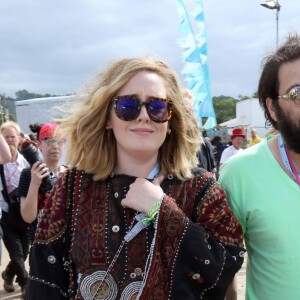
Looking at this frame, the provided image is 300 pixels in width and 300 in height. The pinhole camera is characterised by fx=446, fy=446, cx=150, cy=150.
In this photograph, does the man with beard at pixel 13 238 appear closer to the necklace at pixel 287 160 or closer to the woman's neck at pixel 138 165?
the woman's neck at pixel 138 165

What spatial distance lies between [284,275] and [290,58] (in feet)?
2.89

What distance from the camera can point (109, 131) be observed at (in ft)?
5.98

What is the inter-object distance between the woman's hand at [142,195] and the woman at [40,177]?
1.75 meters

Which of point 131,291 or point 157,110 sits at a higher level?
point 157,110

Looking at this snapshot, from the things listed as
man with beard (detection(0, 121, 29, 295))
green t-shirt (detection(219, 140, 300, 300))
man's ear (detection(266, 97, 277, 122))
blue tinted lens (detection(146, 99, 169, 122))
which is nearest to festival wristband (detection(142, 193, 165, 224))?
blue tinted lens (detection(146, 99, 169, 122))

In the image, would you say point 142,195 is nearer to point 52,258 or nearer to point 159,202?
point 159,202

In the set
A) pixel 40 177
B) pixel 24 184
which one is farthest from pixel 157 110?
pixel 24 184

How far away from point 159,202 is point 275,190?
51 cm

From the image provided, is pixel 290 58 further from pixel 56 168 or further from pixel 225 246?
pixel 56 168

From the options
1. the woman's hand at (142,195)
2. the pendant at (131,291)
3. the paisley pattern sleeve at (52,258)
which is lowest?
the pendant at (131,291)

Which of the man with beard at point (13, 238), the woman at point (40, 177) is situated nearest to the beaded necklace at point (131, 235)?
the woman at point (40, 177)

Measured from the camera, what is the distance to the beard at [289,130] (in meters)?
1.77

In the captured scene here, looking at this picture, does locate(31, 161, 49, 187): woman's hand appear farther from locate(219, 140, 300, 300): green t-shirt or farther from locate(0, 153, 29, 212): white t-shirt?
locate(219, 140, 300, 300): green t-shirt

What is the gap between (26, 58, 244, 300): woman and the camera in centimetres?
155
